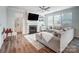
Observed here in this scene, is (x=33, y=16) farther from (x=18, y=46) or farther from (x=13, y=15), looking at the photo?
(x=18, y=46)

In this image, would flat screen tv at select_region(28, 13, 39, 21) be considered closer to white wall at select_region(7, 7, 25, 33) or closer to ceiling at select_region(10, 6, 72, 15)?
ceiling at select_region(10, 6, 72, 15)

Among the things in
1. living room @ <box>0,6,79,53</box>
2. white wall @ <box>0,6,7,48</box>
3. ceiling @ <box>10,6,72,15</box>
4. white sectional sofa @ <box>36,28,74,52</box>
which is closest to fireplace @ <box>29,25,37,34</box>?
living room @ <box>0,6,79,53</box>

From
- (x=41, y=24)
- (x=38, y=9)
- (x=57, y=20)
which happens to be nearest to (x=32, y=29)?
(x=41, y=24)

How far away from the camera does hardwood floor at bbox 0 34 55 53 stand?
2541 millimetres

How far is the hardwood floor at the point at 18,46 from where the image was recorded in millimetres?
2541

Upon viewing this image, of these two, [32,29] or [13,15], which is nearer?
[13,15]

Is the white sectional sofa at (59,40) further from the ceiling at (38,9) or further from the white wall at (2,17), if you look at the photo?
the white wall at (2,17)

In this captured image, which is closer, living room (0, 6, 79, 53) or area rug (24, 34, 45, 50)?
living room (0, 6, 79, 53)

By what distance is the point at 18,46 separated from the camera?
8.41ft

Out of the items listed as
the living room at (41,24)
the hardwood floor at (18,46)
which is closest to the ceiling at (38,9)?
the living room at (41,24)
